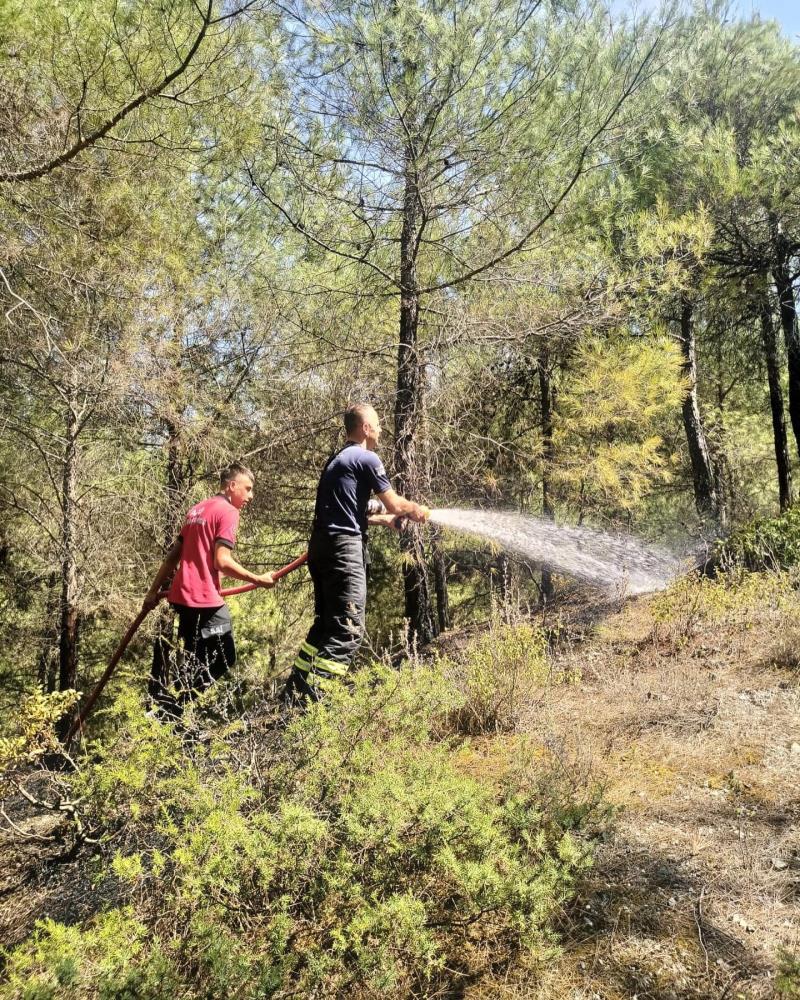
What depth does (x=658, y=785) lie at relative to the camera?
10.1ft

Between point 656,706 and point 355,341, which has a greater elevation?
point 355,341

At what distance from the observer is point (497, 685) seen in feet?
13.0

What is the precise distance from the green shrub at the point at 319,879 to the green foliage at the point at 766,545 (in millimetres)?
5047

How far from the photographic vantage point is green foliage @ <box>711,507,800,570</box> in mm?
6849

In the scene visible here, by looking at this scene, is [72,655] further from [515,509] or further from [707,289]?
[707,289]

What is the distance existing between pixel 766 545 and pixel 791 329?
22.7 feet

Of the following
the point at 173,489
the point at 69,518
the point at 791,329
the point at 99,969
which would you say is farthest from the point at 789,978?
the point at 791,329

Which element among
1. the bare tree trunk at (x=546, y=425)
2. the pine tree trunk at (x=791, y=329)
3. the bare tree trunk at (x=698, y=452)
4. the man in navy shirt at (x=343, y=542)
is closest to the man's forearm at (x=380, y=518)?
the man in navy shirt at (x=343, y=542)

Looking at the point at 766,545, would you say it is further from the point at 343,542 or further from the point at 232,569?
the point at 232,569

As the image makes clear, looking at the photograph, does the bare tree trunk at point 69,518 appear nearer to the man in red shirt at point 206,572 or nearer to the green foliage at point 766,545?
the man in red shirt at point 206,572

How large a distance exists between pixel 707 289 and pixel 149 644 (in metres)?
10.2

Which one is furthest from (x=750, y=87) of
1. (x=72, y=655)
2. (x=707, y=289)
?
(x=72, y=655)

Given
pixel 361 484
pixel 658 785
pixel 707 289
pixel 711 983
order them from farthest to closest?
1. pixel 707 289
2. pixel 361 484
3. pixel 658 785
4. pixel 711 983

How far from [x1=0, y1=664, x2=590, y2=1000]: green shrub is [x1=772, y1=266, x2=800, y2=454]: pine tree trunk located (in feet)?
38.5
